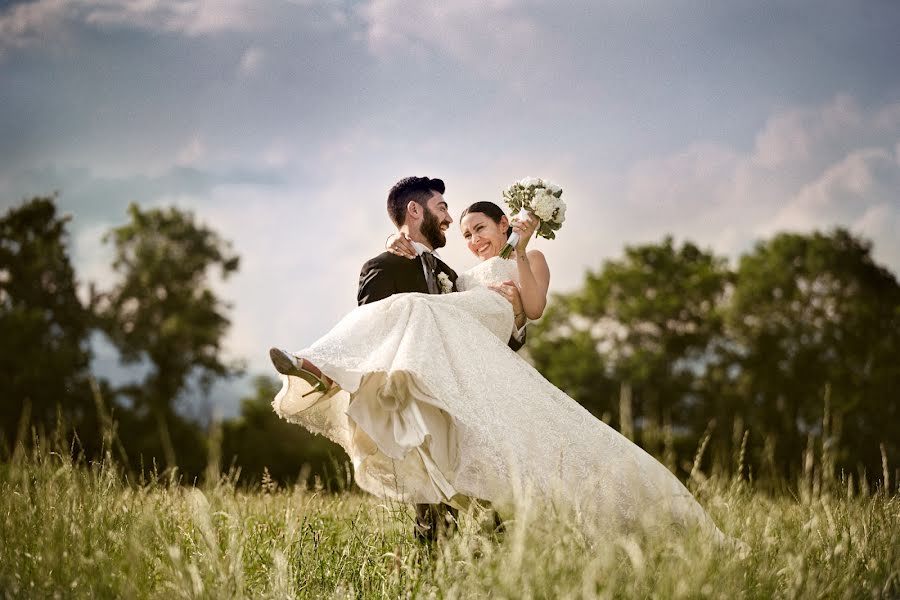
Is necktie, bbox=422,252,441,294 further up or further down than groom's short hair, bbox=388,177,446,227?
further down

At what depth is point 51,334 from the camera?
22656mm

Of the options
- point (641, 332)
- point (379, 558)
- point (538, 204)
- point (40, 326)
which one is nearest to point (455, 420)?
point (379, 558)

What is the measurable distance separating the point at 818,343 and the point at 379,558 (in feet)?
Result: 71.1

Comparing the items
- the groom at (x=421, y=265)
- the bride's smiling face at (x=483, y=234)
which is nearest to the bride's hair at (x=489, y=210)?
the bride's smiling face at (x=483, y=234)

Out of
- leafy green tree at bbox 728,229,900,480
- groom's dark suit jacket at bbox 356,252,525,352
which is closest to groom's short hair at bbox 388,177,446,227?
groom's dark suit jacket at bbox 356,252,525,352

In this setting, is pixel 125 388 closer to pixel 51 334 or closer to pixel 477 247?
pixel 51 334

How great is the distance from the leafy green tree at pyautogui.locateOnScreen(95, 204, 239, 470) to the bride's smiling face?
1981cm

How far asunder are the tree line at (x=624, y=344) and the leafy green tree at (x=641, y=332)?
6 centimetres

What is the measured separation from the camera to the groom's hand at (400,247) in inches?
208

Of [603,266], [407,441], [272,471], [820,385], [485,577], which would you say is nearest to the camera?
[485,577]

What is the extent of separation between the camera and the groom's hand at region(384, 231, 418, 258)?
17.4 feet

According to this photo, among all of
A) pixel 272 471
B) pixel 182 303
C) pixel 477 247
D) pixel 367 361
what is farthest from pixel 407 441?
pixel 182 303

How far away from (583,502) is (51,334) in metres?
22.0

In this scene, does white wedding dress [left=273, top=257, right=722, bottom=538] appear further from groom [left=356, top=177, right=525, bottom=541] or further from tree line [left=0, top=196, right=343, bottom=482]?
tree line [left=0, top=196, right=343, bottom=482]
